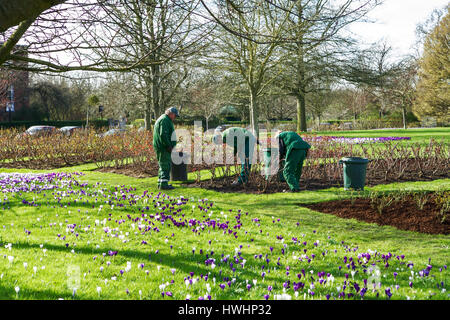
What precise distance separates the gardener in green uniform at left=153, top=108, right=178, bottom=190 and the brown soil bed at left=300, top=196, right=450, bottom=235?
400 cm

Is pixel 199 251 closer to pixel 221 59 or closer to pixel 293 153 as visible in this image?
pixel 293 153

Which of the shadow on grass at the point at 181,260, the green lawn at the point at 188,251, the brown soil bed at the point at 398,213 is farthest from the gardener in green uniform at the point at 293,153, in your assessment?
the shadow on grass at the point at 181,260

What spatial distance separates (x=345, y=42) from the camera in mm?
21844

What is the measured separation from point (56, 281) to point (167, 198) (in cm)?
465

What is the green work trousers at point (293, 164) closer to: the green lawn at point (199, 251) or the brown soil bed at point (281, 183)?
the brown soil bed at point (281, 183)

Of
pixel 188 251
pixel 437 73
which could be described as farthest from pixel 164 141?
pixel 437 73

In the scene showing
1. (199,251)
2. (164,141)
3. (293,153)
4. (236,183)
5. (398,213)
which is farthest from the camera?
(236,183)

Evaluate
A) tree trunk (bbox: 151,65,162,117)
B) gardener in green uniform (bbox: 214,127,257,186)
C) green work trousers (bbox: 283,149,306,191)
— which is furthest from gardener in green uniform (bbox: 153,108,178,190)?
tree trunk (bbox: 151,65,162,117)

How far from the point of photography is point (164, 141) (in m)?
9.40

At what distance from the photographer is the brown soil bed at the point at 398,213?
5.94 meters

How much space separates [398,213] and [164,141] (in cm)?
573

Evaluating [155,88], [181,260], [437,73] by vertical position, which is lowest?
[181,260]

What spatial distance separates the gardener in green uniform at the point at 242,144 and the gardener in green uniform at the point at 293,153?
891 mm
